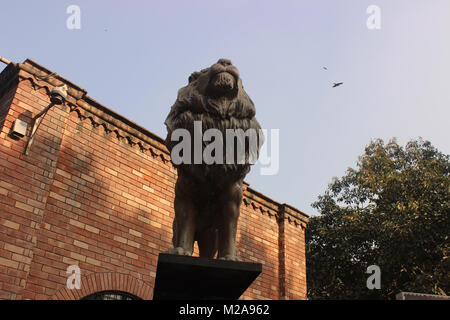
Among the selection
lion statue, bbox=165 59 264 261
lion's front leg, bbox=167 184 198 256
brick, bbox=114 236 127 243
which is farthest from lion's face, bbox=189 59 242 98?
brick, bbox=114 236 127 243

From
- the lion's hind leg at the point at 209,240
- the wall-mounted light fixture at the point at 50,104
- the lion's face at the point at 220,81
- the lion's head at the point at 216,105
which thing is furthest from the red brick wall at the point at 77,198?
the lion's face at the point at 220,81

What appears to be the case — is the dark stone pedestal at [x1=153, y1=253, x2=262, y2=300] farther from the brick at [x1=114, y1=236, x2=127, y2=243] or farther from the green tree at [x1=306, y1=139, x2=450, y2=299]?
the green tree at [x1=306, y1=139, x2=450, y2=299]

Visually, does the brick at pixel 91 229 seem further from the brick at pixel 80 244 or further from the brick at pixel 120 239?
the brick at pixel 120 239

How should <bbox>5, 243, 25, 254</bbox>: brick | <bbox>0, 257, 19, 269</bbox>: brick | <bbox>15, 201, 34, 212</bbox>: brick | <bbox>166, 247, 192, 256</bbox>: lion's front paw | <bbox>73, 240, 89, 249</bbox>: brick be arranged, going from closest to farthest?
<bbox>166, 247, 192, 256</bbox>: lion's front paw, <bbox>0, 257, 19, 269</bbox>: brick, <bbox>5, 243, 25, 254</bbox>: brick, <bbox>15, 201, 34, 212</bbox>: brick, <bbox>73, 240, 89, 249</bbox>: brick

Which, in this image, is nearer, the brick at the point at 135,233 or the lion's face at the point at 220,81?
the lion's face at the point at 220,81

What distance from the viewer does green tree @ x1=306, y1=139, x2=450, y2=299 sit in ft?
45.5

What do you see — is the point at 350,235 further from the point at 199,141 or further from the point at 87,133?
the point at 199,141

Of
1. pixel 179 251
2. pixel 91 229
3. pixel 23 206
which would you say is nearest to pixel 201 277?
pixel 179 251

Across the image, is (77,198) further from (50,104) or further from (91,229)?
(50,104)

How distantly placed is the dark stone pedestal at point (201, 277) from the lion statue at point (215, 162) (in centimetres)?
20

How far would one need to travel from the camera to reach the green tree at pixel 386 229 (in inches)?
546

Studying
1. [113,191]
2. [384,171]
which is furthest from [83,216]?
[384,171]
